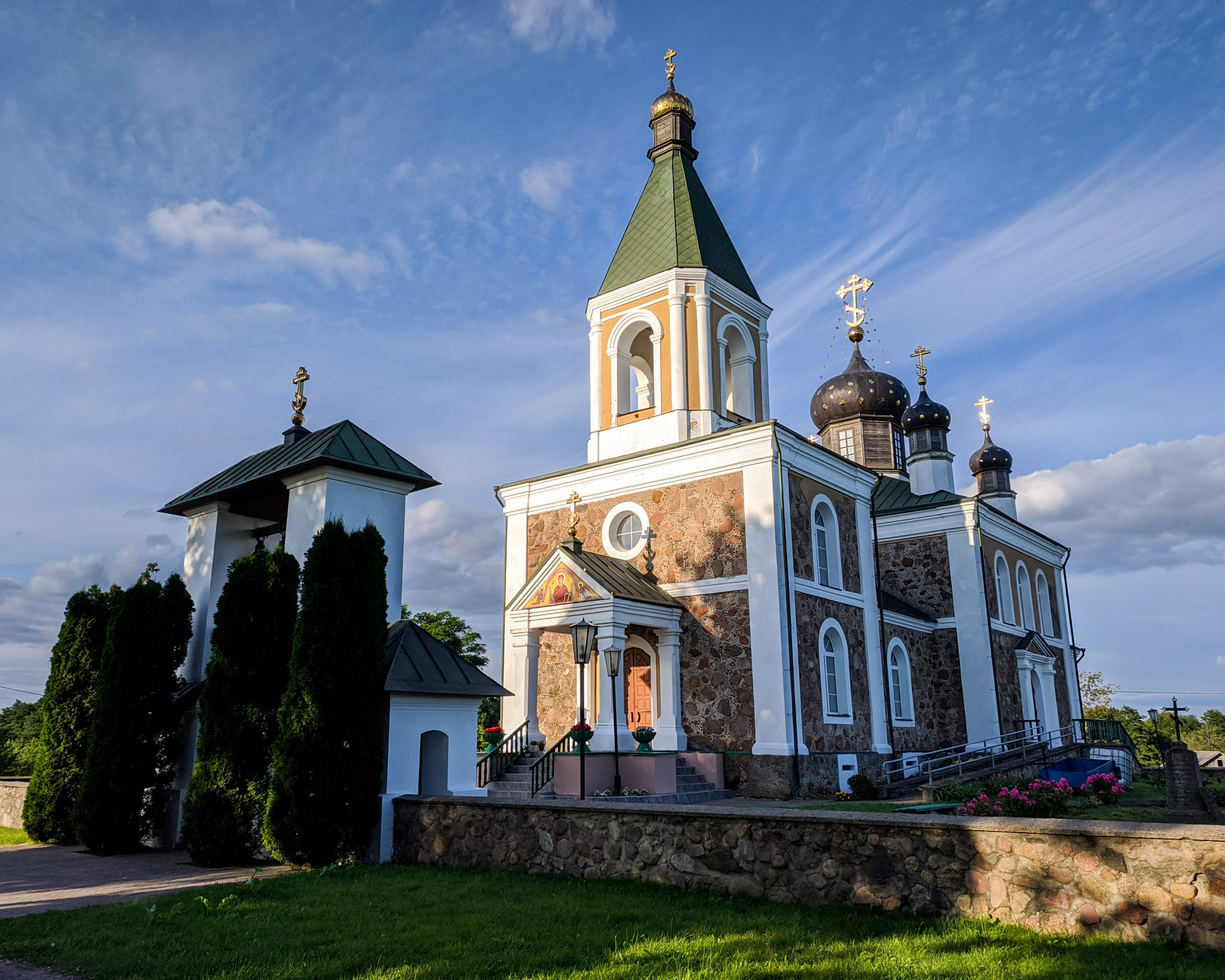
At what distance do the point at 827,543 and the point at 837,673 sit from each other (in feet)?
8.35

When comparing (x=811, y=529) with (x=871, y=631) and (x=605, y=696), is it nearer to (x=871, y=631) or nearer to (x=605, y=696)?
(x=871, y=631)

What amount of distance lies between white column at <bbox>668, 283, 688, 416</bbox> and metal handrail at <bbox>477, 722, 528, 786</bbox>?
6.80m

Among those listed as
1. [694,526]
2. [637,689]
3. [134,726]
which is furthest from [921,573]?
[134,726]

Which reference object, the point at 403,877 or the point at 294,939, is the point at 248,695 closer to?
the point at 403,877

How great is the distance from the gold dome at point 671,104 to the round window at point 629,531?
1055 centimetres

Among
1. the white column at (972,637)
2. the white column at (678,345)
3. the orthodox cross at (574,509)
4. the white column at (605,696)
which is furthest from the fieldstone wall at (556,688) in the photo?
the white column at (972,637)

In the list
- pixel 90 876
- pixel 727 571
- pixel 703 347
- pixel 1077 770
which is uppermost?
pixel 703 347

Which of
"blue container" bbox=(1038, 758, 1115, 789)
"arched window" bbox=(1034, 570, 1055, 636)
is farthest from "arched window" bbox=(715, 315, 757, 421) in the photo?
"arched window" bbox=(1034, 570, 1055, 636)

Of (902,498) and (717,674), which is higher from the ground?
(902,498)

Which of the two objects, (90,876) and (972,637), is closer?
(90,876)

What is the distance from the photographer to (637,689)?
17.4 metres

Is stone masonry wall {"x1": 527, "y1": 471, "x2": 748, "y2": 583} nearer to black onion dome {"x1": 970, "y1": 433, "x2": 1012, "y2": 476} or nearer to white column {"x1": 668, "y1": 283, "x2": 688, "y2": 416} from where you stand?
white column {"x1": 668, "y1": 283, "x2": 688, "y2": 416}

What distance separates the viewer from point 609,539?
1847 centimetres

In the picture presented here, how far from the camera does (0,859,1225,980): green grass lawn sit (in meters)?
5.05
